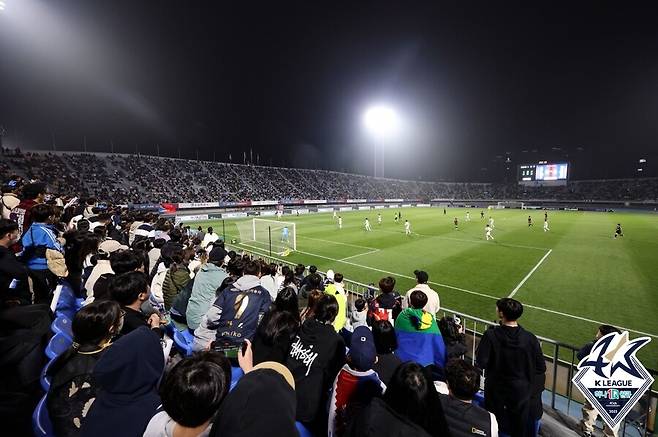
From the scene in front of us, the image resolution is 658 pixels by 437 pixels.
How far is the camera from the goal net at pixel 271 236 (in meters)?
23.8

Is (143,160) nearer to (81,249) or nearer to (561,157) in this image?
(81,249)

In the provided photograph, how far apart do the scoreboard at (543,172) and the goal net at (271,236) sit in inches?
3175

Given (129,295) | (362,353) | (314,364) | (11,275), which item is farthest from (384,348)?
(11,275)

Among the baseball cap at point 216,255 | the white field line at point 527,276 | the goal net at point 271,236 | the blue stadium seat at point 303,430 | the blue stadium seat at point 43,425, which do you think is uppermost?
the baseball cap at point 216,255

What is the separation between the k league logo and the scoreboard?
92.8 metres

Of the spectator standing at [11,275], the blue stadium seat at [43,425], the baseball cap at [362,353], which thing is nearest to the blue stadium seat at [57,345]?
the spectator standing at [11,275]

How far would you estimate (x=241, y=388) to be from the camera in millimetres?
1599

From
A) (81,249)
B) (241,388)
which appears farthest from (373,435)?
(81,249)

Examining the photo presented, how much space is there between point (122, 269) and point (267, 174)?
75944mm

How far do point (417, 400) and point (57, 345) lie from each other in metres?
4.07

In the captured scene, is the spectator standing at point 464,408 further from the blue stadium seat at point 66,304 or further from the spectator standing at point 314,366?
the blue stadium seat at point 66,304

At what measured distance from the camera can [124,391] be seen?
2.19 m

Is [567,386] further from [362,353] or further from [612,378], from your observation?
[362,353]

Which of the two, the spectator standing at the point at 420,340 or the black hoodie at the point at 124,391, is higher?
the black hoodie at the point at 124,391
